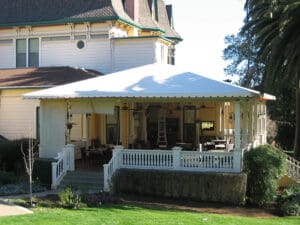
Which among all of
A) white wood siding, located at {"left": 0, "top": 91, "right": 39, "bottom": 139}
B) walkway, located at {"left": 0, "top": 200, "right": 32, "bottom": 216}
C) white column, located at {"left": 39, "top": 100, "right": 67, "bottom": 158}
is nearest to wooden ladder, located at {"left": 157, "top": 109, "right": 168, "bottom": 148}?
white wood siding, located at {"left": 0, "top": 91, "right": 39, "bottom": 139}

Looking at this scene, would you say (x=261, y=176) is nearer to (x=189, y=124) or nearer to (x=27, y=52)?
(x=189, y=124)

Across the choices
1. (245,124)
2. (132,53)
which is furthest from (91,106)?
(132,53)

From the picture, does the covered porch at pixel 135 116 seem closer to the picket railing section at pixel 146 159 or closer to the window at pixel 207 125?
the picket railing section at pixel 146 159

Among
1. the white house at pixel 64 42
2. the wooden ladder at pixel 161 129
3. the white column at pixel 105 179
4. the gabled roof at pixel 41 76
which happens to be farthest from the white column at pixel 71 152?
the wooden ladder at pixel 161 129

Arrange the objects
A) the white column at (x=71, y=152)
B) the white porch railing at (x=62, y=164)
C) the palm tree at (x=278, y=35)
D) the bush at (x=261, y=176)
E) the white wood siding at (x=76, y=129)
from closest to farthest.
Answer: the bush at (x=261, y=176) < the white porch railing at (x=62, y=164) < the white column at (x=71, y=152) < the palm tree at (x=278, y=35) < the white wood siding at (x=76, y=129)

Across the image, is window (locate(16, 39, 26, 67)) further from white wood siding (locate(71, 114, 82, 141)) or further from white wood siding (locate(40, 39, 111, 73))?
white wood siding (locate(71, 114, 82, 141))

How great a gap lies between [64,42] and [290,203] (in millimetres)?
16776

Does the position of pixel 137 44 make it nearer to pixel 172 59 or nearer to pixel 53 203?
pixel 172 59

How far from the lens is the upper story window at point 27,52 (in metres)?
30.5

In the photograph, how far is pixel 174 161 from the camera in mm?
19188

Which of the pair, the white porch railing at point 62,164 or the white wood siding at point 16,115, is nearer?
the white porch railing at point 62,164

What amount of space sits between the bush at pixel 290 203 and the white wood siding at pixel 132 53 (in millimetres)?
11919

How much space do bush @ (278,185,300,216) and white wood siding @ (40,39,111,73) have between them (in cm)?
1341

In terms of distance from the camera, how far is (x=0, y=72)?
29.3 m
